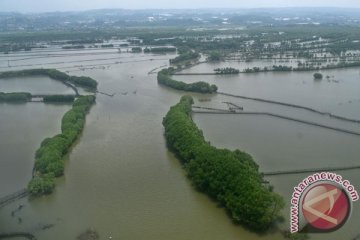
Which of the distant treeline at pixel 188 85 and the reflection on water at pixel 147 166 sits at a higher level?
the distant treeline at pixel 188 85

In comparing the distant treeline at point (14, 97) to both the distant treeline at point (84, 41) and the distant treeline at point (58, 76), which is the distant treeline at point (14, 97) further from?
the distant treeline at point (84, 41)

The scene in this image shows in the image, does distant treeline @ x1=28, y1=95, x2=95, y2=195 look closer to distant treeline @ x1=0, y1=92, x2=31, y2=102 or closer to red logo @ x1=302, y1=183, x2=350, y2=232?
distant treeline @ x1=0, y1=92, x2=31, y2=102

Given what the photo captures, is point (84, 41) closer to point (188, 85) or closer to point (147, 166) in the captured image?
point (188, 85)

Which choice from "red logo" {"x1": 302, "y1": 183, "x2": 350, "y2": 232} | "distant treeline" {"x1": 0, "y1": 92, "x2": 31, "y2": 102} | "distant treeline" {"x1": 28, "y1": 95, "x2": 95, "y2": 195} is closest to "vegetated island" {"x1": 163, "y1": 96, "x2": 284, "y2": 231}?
"distant treeline" {"x1": 28, "y1": 95, "x2": 95, "y2": 195}

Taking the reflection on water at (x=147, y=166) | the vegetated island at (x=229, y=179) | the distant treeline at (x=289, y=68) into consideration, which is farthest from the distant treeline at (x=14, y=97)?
the distant treeline at (x=289, y=68)

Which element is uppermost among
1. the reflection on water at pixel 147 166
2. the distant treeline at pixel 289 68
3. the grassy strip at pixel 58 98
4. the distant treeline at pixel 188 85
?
the distant treeline at pixel 289 68

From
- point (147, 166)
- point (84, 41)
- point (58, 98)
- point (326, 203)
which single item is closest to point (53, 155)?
point (147, 166)
